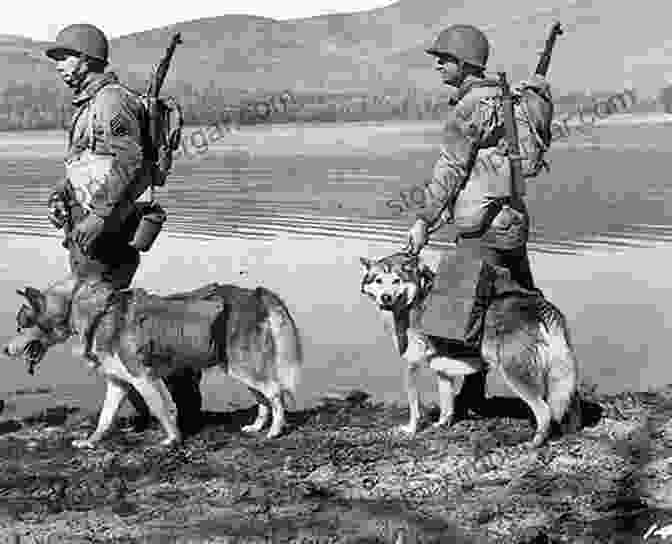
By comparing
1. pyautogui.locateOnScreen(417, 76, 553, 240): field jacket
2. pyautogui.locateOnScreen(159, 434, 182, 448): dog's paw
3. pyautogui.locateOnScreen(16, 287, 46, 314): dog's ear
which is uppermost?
pyautogui.locateOnScreen(417, 76, 553, 240): field jacket

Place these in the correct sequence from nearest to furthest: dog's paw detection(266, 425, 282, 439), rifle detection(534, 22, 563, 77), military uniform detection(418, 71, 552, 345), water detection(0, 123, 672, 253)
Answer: military uniform detection(418, 71, 552, 345) < dog's paw detection(266, 425, 282, 439) < rifle detection(534, 22, 563, 77) < water detection(0, 123, 672, 253)

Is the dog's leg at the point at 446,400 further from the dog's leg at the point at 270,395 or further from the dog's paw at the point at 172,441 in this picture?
the dog's paw at the point at 172,441

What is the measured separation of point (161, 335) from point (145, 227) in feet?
3.34

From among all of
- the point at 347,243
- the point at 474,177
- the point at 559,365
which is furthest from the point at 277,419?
the point at 347,243

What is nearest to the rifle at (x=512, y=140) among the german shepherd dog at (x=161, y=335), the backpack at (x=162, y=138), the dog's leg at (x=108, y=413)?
the german shepherd dog at (x=161, y=335)

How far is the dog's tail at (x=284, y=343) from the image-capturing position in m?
8.30

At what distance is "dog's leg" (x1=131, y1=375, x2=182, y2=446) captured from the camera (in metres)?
8.27

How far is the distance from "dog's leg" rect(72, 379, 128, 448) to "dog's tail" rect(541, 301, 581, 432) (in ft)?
11.2

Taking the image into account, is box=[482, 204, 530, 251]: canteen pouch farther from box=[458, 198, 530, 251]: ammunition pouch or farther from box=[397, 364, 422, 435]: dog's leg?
box=[397, 364, 422, 435]: dog's leg

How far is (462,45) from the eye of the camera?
8.26 meters

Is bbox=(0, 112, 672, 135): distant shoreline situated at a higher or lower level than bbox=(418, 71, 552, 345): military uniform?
higher

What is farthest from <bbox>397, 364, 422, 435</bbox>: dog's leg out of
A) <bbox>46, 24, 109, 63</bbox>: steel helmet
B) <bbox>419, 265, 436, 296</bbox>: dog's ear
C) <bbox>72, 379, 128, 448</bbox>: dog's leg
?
<bbox>46, 24, 109, 63</bbox>: steel helmet

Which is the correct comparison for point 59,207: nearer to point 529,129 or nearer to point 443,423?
point 443,423

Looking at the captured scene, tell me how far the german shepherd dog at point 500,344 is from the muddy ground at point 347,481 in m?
0.32
